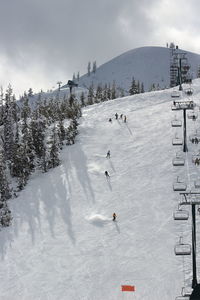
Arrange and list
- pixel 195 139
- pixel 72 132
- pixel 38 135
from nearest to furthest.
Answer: pixel 195 139, pixel 38 135, pixel 72 132

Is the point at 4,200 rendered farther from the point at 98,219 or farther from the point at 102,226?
the point at 102,226

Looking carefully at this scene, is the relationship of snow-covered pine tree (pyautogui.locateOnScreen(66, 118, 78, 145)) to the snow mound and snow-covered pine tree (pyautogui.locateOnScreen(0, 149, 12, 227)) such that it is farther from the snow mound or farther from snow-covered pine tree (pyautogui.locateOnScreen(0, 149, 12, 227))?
the snow mound

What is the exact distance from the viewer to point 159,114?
72.4m

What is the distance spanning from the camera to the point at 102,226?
43938 millimetres

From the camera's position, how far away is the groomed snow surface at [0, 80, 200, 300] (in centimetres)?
3584

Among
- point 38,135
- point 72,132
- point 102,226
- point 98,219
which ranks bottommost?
point 102,226

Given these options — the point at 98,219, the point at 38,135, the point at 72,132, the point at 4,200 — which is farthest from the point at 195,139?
the point at 4,200

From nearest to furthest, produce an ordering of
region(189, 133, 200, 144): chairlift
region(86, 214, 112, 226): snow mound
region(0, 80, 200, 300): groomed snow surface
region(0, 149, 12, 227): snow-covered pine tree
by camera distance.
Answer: region(0, 80, 200, 300): groomed snow surface < region(86, 214, 112, 226): snow mound < region(0, 149, 12, 227): snow-covered pine tree < region(189, 133, 200, 144): chairlift

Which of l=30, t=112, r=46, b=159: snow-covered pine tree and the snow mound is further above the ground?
l=30, t=112, r=46, b=159: snow-covered pine tree

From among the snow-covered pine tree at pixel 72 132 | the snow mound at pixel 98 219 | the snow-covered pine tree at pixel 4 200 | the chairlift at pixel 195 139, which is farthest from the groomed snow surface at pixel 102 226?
the chairlift at pixel 195 139

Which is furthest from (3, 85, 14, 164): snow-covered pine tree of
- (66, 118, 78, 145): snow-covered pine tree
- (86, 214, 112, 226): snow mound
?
(86, 214, 112, 226): snow mound

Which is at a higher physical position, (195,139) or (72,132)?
(72,132)

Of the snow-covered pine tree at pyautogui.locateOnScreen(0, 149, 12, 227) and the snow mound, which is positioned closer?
the snow mound

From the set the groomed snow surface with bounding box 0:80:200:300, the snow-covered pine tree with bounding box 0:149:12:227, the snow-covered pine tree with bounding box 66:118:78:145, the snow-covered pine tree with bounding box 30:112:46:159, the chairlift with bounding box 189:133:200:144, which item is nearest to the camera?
the groomed snow surface with bounding box 0:80:200:300
